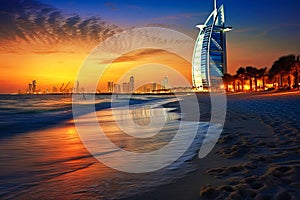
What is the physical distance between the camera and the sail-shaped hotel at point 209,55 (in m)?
143

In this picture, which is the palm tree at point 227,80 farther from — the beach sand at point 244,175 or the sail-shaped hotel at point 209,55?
the beach sand at point 244,175

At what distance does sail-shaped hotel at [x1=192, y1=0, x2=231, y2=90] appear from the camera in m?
143

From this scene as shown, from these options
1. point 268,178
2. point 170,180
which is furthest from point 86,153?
point 268,178

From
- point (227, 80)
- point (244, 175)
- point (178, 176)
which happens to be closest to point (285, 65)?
point (227, 80)

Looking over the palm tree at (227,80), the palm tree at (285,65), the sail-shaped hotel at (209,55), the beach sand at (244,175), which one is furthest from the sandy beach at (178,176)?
the sail-shaped hotel at (209,55)

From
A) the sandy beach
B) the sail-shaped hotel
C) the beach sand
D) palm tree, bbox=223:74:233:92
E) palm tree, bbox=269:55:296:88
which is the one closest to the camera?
the beach sand

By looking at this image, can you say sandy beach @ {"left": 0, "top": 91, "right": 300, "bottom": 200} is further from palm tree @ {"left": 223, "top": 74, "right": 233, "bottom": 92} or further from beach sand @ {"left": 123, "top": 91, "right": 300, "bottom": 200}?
palm tree @ {"left": 223, "top": 74, "right": 233, "bottom": 92}

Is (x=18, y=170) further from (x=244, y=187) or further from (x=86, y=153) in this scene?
(x=244, y=187)

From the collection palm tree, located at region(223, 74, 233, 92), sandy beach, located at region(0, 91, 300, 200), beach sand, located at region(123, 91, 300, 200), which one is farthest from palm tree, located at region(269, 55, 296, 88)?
beach sand, located at region(123, 91, 300, 200)

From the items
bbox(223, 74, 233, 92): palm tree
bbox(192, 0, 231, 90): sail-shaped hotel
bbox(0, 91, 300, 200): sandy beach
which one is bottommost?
bbox(0, 91, 300, 200): sandy beach

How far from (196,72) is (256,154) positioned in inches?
5797

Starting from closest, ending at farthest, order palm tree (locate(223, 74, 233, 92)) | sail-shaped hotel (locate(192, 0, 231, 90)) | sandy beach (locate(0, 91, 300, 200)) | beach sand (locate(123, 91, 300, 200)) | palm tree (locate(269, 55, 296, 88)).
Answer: beach sand (locate(123, 91, 300, 200)) < sandy beach (locate(0, 91, 300, 200)) < palm tree (locate(269, 55, 296, 88)) < palm tree (locate(223, 74, 233, 92)) < sail-shaped hotel (locate(192, 0, 231, 90))

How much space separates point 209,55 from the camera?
141000 mm

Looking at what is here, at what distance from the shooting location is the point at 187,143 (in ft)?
23.5
